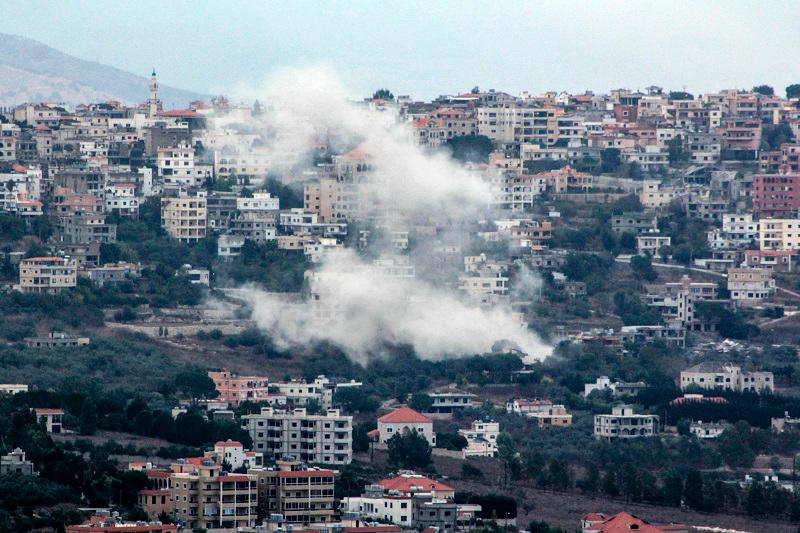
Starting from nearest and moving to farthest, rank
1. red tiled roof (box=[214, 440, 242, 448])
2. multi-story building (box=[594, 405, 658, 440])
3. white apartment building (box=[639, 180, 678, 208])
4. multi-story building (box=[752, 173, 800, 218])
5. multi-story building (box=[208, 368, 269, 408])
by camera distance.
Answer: red tiled roof (box=[214, 440, 242, 448])
multi-story building (box=[594, 405, 658, 440])
multi-story building (box=[208, 368, 269, 408])
multi-story building (box=[752, 173, 800, 218])
white apartment building (box=[639, 180, 678, 208])

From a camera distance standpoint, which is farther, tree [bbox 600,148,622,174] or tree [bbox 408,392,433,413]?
tree [bbox 600,148,622,174]

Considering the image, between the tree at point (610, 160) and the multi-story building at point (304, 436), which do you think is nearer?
the multi-story building at point (304, 436)

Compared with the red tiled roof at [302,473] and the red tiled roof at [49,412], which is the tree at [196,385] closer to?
the red tiled roof at [49,412]

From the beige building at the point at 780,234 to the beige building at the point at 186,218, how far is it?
15.2 metres

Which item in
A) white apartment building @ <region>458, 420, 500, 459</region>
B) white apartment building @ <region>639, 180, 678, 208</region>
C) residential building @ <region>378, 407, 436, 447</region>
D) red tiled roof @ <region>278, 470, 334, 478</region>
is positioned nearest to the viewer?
red tiled roof @ <region>278, 470, 334, 478</region>

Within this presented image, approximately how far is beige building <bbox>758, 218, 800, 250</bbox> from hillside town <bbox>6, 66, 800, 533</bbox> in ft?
0.43

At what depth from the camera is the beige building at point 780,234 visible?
8362cm

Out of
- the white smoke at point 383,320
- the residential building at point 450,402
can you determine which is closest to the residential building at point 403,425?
the residential building at point 450,402

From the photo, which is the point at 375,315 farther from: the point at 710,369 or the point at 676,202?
the point at 676,202

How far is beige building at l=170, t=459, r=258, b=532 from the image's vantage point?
4950cm

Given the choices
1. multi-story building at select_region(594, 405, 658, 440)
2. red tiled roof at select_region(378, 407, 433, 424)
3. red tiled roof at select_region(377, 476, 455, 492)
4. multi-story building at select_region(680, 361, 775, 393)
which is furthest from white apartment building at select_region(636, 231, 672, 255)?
red tiled roof at select_region(377, 476, 455, 492)

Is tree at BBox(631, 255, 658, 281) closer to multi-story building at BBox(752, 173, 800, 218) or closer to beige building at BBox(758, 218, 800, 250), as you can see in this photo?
beige building at BBox(758, 218, 800, 250)

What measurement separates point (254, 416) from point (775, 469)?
11036 mm

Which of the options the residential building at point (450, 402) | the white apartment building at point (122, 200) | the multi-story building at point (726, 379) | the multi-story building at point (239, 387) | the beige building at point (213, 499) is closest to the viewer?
the beige building at point (213, 499)
